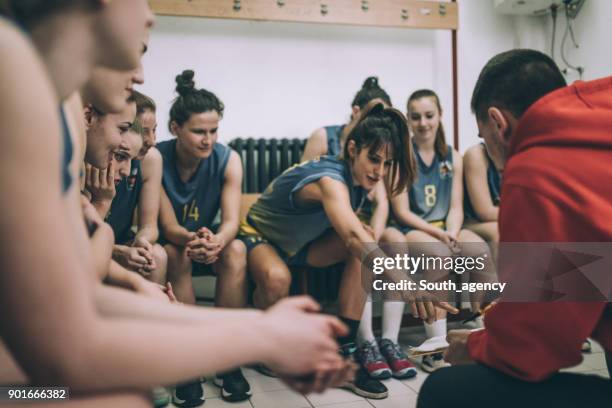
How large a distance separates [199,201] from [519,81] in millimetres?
1458

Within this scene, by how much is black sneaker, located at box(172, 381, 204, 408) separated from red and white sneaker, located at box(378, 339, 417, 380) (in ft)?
2.35

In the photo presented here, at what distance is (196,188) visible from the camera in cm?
220

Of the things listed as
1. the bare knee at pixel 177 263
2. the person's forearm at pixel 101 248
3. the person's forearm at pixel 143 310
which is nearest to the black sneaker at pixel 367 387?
the bare knee at pixel 177 263

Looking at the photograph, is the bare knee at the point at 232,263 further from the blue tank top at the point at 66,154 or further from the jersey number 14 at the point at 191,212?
the blue tank top at the point at 66,154

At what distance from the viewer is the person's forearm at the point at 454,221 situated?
255 cm

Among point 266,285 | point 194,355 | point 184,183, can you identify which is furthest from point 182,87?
point 194,355

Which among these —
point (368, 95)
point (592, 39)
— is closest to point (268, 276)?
point (368, 95)

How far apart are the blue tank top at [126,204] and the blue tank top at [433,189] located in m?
1.31

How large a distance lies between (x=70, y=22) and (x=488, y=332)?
74cm

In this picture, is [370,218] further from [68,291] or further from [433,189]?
[68,291]

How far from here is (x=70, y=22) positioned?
0.47 metres

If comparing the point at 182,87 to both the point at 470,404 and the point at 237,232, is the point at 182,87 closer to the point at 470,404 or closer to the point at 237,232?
the point at 237,232

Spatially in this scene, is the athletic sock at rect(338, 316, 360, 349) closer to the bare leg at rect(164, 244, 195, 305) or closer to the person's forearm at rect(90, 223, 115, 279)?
the bare leg at rect(164, 244, 195, 305)

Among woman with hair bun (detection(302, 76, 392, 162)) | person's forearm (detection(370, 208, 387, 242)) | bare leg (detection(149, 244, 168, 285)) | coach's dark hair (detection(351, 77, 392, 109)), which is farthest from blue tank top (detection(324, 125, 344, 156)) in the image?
bare leg (detection(149, 244, 168, 285))
